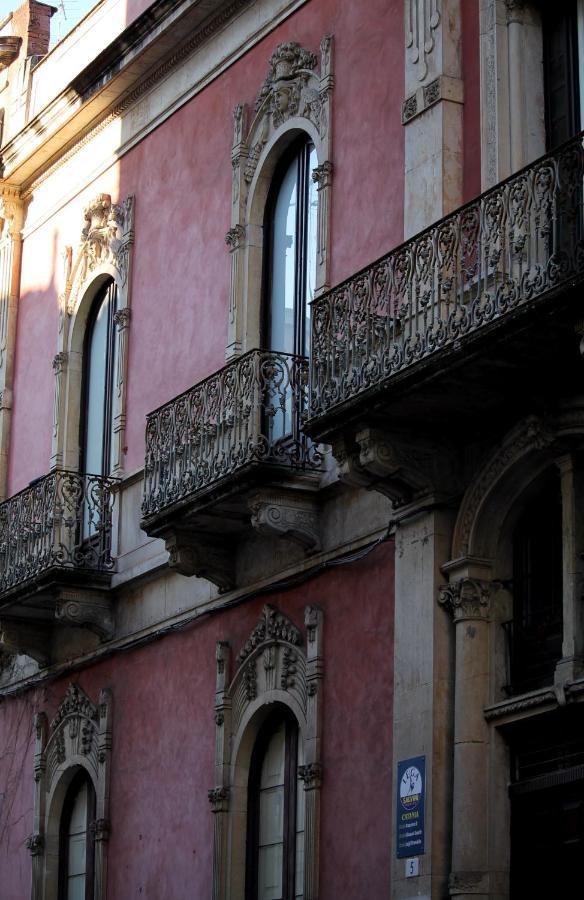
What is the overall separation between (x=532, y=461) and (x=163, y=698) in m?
5.72

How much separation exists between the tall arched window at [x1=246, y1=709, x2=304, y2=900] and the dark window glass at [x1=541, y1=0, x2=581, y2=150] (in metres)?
5.29

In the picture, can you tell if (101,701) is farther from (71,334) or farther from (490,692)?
(490,692)

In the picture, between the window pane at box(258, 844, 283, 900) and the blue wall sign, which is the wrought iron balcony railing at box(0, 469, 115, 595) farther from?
the blue wall sign

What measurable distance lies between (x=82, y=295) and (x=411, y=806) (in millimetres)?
9038

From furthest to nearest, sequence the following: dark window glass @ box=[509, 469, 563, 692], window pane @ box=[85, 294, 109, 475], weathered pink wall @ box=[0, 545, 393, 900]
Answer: window pane @ box=[85, 294, 109, 475], weathered pink wall @ box=[0, 545, 393, 900], dark window glass @ box=[509, 469, 563, 692]

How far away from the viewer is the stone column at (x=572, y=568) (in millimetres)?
14023

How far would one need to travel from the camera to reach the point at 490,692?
48.7ft

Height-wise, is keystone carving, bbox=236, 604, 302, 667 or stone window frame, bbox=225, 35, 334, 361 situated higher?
stone window frame, bbox=225, 35, 334, 361

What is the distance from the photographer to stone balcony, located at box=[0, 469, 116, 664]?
2023 centimetres

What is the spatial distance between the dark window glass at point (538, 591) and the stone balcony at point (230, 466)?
2083mm

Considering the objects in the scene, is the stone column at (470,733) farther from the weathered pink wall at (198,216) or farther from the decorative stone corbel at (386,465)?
the weathered pink wall at (198,216)

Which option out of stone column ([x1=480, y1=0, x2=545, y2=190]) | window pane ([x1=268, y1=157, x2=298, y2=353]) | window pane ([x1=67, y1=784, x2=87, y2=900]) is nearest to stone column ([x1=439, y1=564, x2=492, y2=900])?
stone column ([x1=480, y1=0, x2=545, y2=190])

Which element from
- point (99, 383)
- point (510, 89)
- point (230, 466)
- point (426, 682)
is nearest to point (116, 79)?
point (99, 383)

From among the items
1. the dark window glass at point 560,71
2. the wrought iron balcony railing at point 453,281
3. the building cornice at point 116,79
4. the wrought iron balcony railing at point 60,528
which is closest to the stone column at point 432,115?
the dark window glass at point 560,71
